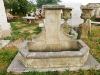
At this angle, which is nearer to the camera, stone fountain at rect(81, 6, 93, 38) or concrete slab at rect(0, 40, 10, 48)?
concrete slab at rect(0, 40, 10, 48)

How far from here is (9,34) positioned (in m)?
9.45

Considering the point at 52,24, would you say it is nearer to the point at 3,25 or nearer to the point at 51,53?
the point at 51,53

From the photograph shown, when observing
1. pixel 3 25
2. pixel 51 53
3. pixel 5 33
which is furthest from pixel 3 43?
pixel 51 53

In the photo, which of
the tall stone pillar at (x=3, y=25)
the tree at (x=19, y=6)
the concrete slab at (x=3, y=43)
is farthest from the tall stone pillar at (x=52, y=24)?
the tree at (x=19, y=6)

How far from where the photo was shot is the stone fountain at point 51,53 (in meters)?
5.19

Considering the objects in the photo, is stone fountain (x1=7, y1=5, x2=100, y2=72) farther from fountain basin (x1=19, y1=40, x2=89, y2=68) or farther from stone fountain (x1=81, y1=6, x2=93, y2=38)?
stone fountain (x1=81, y1=6, x2=93, y2=38)

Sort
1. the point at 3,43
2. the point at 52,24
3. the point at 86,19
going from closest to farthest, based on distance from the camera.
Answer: the point at 52,24
the point at 3,43
the point at 86,19

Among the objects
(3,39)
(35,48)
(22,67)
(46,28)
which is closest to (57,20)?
(46,28)

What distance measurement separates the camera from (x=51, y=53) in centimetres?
525

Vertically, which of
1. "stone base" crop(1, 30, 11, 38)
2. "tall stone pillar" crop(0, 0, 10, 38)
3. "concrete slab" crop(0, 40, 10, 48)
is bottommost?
"concrete slab" crop(0, 40, 10, 48)

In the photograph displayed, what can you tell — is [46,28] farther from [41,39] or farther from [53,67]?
[53,67]

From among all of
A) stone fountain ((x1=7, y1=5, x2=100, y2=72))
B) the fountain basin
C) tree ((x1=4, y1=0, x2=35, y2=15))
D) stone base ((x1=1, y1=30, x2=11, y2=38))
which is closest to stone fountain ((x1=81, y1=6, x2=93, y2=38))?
stone fountain ((x1=7, y1=5, x2=100, y2=72))

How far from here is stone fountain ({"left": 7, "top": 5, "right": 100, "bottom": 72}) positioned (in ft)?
17.0

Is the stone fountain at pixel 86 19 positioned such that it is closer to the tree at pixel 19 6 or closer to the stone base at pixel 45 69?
the stone base at pixel 45 69
